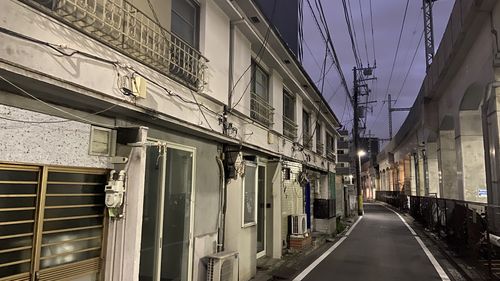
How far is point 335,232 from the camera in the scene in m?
17.9

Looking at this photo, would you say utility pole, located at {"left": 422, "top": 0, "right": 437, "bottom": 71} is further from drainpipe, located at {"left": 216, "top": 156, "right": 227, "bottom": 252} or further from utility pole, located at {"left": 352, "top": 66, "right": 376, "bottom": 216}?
drainpipe, located at {"left": 216, "top": 156, "right": 227, "bottom": 252}

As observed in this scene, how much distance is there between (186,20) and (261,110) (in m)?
4.24

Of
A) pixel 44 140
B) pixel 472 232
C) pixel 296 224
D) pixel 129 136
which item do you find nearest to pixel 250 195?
pixel 296 224

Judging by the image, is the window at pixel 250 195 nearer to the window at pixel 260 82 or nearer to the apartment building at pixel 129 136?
the apartment building at pixel 129 136

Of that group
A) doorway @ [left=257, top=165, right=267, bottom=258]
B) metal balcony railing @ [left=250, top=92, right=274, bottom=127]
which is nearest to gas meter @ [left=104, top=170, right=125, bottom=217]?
metal balcony railing @ [left=250, top=92, right=274, bottom=127]

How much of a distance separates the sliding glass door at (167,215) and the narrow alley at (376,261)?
3.43 m

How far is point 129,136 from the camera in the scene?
5.00 metres

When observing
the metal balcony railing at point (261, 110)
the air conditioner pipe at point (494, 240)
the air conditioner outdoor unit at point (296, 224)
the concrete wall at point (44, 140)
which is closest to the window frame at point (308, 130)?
the air conditioner outdoor unit at point (296, 224)

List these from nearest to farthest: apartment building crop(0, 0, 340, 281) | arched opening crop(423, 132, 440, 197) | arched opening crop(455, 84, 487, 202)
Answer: apartment building crop(0, 0, 340, 281) < arched opening crop(455, 84, 487, 202) < arched opening crop(423, 132, 440, 197)

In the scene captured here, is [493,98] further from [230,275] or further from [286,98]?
[230,275]

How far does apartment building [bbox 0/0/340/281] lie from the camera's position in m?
3.75

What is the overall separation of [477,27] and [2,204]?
12518 millimetres

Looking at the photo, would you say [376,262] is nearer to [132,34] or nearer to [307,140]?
[307,140]

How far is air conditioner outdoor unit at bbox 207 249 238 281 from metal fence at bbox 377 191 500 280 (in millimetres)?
5250
